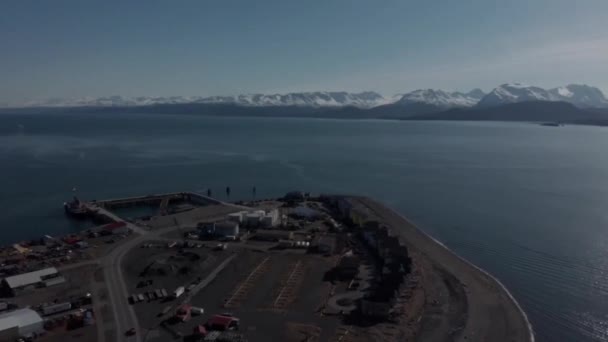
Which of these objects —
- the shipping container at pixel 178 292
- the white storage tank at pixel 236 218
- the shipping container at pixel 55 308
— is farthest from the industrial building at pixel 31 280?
the white storage tank at pixel 236 218

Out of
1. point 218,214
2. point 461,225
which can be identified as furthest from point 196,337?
point 461,225

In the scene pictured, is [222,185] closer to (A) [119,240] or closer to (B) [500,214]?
(A) [119,240]

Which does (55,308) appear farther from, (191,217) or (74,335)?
(191,217)

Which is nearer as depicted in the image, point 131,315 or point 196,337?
point 196,337

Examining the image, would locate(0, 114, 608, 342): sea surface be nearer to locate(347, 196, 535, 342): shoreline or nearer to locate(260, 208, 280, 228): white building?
locate(347, 196, 535, 342): shoreline

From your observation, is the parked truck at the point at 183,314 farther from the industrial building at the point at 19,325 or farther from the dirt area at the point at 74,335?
the industrial building at the point at 19,325

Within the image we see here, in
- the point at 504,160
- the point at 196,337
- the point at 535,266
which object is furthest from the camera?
the point at 504,160
